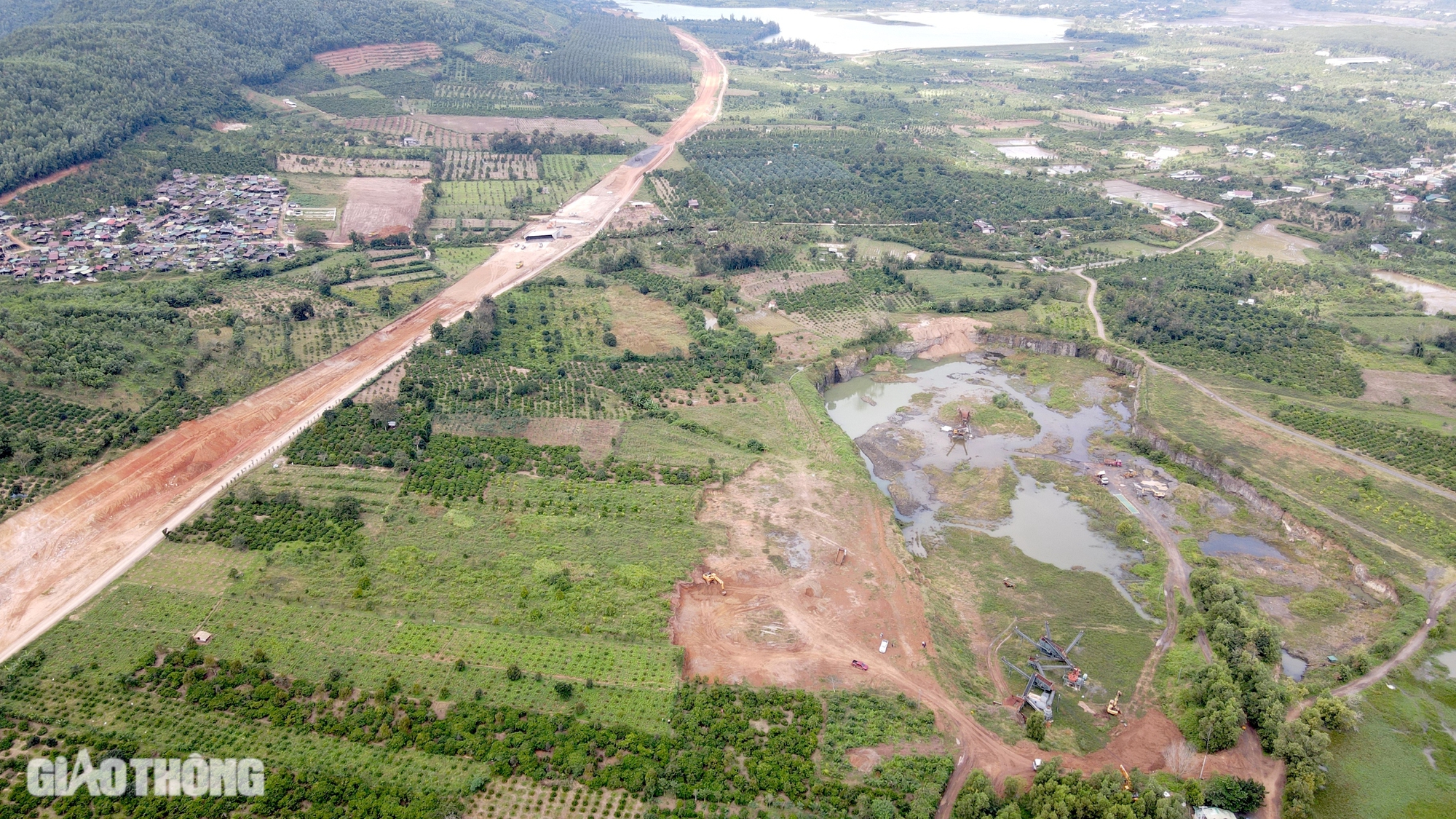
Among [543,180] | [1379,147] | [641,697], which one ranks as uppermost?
[1379,147]

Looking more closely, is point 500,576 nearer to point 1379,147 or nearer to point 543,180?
point 543,180

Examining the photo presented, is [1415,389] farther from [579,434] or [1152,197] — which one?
[579,434]

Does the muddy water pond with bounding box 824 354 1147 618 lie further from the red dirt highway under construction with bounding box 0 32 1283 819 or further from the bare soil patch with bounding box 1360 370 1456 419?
the bare soil patch with bounding box 1360 370 1456 419

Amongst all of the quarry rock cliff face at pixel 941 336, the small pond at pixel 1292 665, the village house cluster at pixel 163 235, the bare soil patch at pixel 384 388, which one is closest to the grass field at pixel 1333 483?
the small pond at pixel 1292 665

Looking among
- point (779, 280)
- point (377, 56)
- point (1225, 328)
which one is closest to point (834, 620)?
point (779, 280)

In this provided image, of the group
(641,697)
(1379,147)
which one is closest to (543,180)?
(641,697)

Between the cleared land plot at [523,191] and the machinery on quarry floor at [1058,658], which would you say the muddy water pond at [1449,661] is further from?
the cleared land plot at [523,191]
